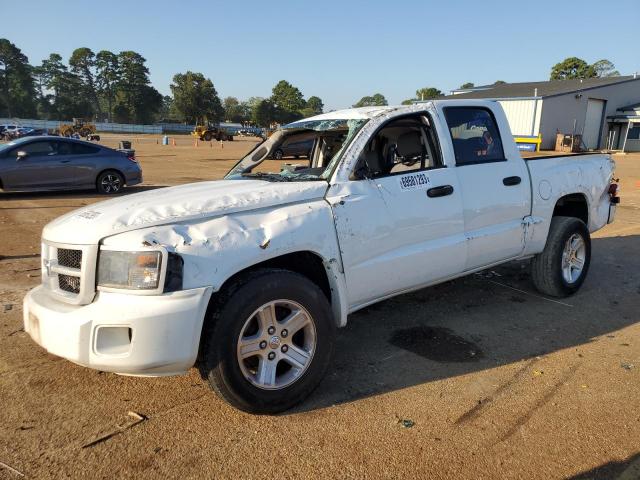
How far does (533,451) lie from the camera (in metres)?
2.71

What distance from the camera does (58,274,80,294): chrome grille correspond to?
288 cm

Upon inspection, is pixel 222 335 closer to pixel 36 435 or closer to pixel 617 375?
pixel 36 435

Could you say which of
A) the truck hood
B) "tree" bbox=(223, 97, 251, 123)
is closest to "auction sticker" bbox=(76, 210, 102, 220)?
the truck hood

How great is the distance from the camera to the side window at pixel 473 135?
422 centimetres

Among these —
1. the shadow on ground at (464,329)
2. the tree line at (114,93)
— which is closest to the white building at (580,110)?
the shadow on ground at (464,329)

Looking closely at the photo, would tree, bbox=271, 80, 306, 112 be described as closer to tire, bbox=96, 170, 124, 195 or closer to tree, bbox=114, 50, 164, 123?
tree, bbox=114, 50, 164, 123

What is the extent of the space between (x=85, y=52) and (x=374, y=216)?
500ft

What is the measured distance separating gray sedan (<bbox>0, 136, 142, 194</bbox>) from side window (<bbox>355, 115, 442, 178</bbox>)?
404 inches

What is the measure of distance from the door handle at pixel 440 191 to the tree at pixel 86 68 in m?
148

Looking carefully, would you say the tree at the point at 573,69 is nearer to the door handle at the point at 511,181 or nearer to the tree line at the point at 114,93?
the tree line at the point at 114,93

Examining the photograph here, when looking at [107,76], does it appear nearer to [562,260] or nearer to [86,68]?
[86,68]

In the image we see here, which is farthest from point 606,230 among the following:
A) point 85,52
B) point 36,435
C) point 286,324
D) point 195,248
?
point 85,52

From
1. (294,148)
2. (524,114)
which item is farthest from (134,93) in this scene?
(294,148)

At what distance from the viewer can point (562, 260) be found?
507cm
